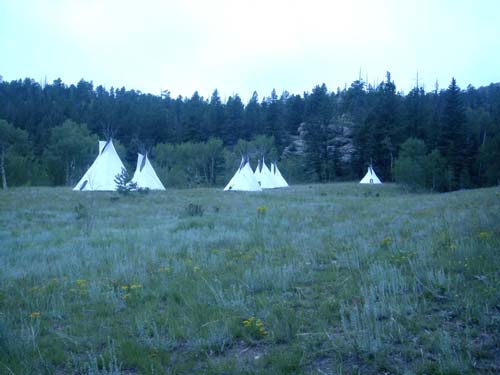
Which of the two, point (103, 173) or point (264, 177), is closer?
point (103, 173)

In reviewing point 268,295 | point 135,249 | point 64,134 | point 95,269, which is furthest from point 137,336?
point 64,134

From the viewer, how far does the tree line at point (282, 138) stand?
34719 mm

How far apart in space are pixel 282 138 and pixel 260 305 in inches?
2359

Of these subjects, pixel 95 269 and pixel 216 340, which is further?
pixel 95 269

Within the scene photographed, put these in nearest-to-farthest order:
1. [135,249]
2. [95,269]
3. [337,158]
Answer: [95,269]
[135,249]
[337,158]

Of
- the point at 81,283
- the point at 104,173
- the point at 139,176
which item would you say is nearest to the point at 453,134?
the point at 139,176

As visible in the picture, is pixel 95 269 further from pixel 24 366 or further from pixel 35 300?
pixel 24 366

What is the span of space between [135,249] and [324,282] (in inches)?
166

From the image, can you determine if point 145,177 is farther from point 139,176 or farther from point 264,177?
point 264,177

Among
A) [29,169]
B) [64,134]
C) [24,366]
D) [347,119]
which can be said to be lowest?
[24,366]

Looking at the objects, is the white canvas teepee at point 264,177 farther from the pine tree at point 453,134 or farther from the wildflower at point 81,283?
the wildflower at point 81,283

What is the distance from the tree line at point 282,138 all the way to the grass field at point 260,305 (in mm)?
22980

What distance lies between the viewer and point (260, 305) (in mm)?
4312

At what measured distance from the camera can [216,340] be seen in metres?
3.48
